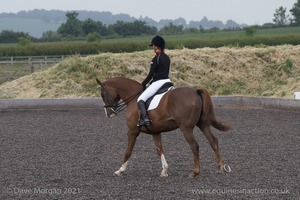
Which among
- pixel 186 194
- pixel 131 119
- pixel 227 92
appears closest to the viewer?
pixel 186 194

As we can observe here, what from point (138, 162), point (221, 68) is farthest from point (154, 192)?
point (221, 68)

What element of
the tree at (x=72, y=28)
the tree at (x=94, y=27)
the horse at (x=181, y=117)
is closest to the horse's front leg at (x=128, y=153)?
the horse at (x=181, y=117)

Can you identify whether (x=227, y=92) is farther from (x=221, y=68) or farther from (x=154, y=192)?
(x=154, y=192)

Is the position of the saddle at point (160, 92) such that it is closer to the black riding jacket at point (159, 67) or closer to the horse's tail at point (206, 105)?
the black riding jacket at point (159, 67)

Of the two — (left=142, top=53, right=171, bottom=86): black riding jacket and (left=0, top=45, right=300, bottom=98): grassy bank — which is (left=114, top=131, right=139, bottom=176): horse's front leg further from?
(left=0, top=45, right=300, bottom=98): grassy bank

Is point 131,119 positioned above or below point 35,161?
above

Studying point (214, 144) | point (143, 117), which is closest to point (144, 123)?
point (143, 117)

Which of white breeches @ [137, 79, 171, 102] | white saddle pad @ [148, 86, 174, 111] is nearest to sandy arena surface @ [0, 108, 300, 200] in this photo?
white saddle pad @ [148, 86, 174, 111]

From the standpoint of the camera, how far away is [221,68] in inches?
947

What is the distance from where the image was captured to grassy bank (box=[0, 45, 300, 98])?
2230 centimetres

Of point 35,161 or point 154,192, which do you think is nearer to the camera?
point 154,192

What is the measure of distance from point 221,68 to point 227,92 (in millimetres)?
2204

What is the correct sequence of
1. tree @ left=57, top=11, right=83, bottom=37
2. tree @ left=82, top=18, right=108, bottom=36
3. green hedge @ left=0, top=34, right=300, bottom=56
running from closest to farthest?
green hedge @ left=0, top=34, right=300, bottom=56, tree @ left=82, top=18, right=108, bottom=36, tree @ left=57, top=11, right=83, bottom=37

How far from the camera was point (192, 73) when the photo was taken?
2350 centimetres
